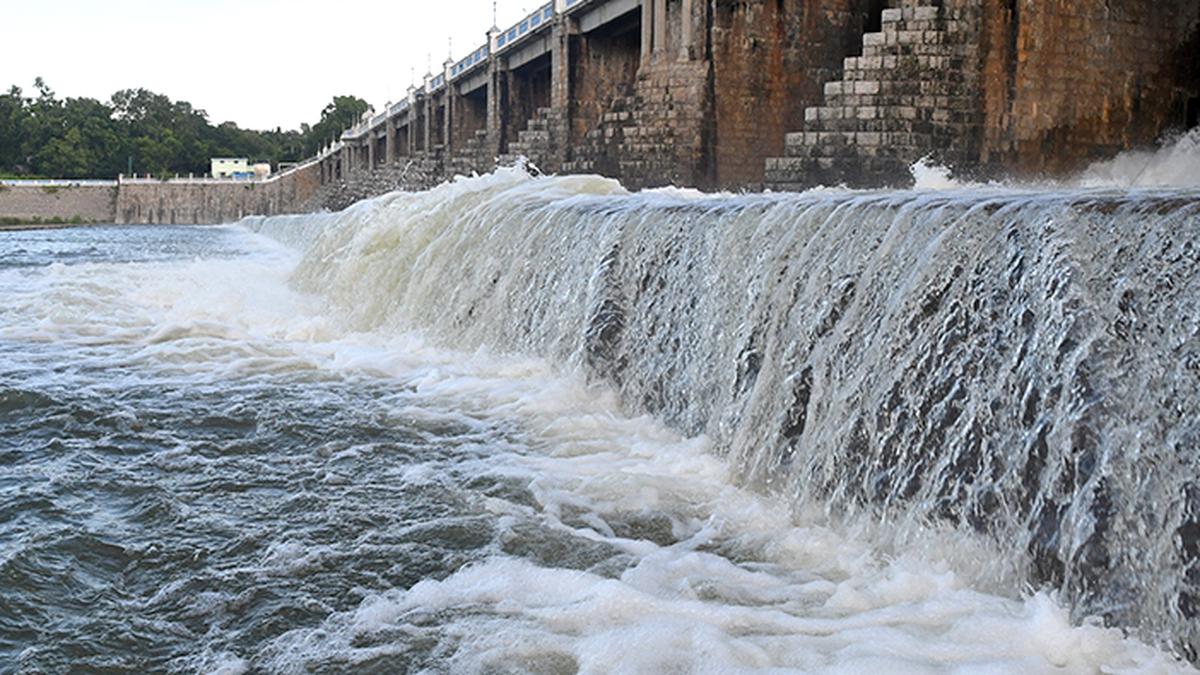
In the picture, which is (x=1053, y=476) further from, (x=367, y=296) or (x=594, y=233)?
(x=367, y=296)

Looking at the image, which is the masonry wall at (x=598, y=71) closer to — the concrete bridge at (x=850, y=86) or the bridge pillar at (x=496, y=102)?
the concrete bridge at (x=850, y=86)

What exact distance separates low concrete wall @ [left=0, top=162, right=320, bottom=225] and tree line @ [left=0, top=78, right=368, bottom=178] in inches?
399

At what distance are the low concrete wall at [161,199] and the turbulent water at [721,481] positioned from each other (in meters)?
66.5

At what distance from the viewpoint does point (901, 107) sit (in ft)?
42.1

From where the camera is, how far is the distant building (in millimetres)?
108375

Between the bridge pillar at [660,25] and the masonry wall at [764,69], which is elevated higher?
the bridge pillar at [660,25]

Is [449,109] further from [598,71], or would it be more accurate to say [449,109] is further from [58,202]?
[58,202]

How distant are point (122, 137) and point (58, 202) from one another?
2699cm

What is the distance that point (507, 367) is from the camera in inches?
299

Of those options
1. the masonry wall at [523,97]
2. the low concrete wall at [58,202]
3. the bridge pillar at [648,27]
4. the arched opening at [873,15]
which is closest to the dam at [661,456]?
the bridge pillar at [648,27]

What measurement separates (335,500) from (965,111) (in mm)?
10801

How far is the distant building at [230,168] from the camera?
108375mm

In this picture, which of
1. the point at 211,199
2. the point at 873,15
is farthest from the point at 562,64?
the point at 211,199

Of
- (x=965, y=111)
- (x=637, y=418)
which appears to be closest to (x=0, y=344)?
(x=637, y=418)
